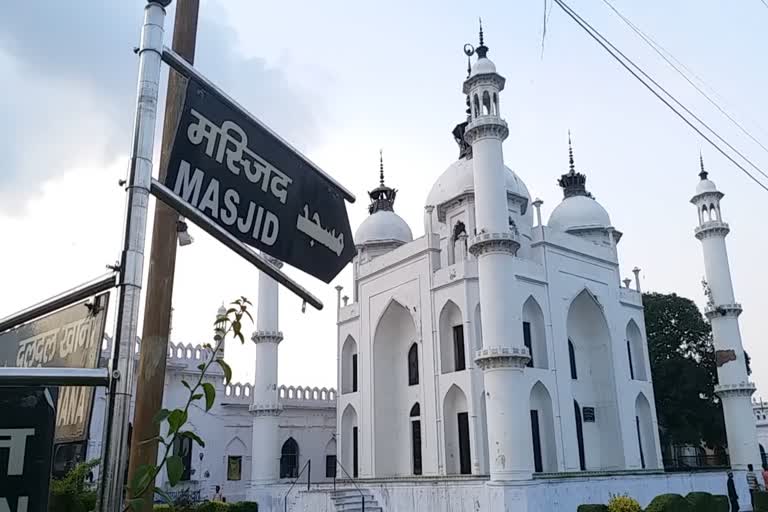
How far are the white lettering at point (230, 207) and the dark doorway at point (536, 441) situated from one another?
63.4 ft

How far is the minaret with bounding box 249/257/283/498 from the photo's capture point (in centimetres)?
2077

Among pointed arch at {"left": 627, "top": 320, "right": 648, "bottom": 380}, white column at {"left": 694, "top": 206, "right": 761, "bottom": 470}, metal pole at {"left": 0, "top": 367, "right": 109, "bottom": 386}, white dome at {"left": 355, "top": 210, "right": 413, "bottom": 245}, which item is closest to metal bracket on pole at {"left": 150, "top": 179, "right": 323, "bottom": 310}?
metal pole at {"left": 0, "top": 367, "right": 109, "bottom": 386}

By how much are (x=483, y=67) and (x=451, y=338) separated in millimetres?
8376

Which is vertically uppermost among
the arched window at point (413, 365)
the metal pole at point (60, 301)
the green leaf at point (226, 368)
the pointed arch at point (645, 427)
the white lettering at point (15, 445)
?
the arched window at point (413, 365)

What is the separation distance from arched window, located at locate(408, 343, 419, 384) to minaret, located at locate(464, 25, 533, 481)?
784 cm

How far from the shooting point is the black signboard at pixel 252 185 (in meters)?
2.13

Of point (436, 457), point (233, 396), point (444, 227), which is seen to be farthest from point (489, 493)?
point (233, 396)

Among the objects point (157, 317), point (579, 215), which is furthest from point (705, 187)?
point (157, 317)

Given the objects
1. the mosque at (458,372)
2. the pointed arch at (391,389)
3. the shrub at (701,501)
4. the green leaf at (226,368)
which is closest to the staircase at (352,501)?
the mosque at (458,372)

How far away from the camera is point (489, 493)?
47.6ft

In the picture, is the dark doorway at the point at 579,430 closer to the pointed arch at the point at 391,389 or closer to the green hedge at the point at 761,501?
the green hedge at the point at 761,501

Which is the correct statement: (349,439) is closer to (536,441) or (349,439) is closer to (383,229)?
(536,441)

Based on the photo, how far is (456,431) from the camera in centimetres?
2052

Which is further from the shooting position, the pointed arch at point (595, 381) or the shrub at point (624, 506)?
the pointed arch at point (595, 381)
